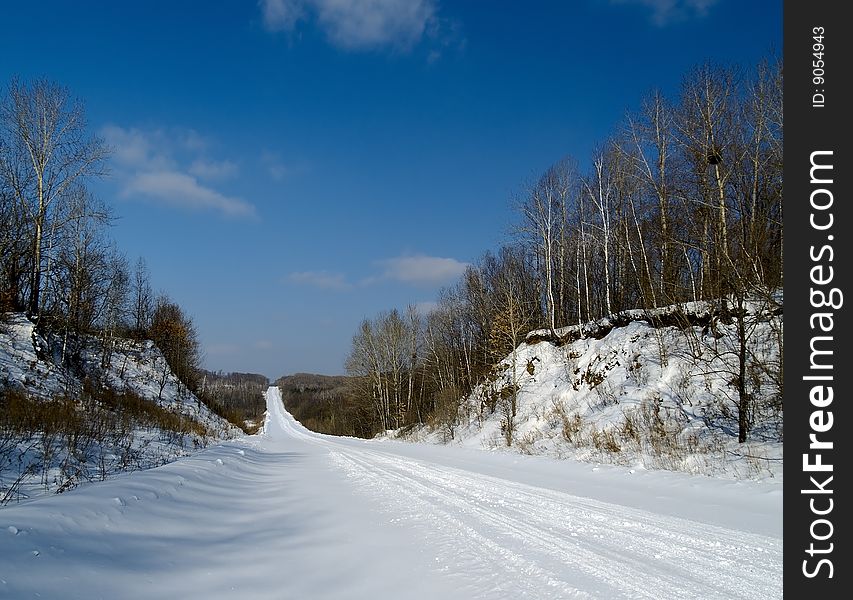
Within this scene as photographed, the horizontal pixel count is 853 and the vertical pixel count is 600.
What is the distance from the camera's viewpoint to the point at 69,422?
13000 millimetres

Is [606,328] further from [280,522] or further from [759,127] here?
[280,522]

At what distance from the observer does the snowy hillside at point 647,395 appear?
35.3ft

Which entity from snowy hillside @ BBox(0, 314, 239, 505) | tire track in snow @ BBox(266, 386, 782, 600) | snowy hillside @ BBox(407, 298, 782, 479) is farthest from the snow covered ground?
snowy hillside @ BBox(407, 298, 782, 479)

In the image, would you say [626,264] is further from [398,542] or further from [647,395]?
[398,542]

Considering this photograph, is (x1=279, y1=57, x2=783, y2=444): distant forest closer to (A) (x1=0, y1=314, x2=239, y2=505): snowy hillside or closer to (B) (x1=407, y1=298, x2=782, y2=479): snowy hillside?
(B) (x1=407, y1=298, x2=782, y2=479): snowy hillside

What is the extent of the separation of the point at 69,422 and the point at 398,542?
12318 millimetres

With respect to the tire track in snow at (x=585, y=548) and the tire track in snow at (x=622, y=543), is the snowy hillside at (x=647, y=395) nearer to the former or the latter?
the tire track in snow at (x=622, y=543)

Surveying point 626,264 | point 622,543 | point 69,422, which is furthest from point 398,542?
point 626,264

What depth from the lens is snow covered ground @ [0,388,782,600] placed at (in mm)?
3768

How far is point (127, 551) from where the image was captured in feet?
14.7

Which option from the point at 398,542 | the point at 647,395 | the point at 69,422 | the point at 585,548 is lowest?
the point at 69,422

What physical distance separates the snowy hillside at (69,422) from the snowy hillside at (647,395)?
479 inches

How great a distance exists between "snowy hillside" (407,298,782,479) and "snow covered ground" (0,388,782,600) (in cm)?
352

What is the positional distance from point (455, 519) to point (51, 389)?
19132 mm
